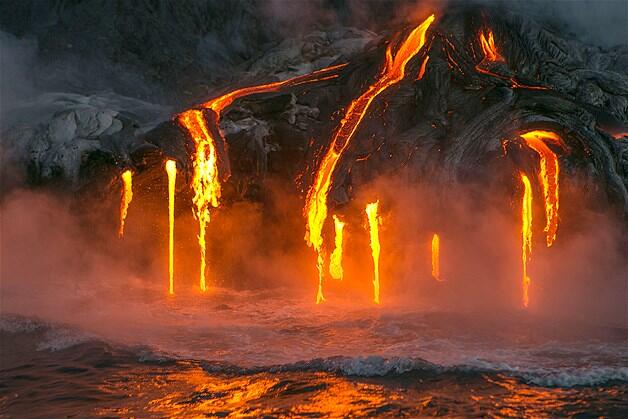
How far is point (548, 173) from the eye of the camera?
930cm

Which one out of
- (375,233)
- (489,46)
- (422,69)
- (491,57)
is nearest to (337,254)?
(375,233)

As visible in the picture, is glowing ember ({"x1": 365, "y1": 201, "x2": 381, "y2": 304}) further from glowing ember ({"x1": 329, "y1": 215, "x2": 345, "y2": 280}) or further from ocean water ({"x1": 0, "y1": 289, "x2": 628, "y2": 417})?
ocean water ({"x1": 0, "y1": 289, "x2": 628, "y2": 417})

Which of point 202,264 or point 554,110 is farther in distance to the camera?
point 202,264

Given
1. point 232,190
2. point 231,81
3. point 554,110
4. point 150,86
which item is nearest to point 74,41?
point 150,86

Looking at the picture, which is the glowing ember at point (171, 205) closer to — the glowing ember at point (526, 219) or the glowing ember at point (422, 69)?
the glowing ember at point (422, 69)

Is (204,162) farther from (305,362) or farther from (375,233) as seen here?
(305,362)

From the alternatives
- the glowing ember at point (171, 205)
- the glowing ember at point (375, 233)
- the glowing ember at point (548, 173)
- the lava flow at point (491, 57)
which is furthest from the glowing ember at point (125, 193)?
the glowing ember at point (548, 173)

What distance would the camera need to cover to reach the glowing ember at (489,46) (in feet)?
34.9

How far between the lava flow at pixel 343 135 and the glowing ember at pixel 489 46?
34.7 inches

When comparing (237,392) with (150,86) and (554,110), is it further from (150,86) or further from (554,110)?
(150,86)

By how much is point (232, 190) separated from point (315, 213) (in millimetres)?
1525

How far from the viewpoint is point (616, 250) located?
30.0ft

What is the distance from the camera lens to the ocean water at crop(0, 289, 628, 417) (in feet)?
17.6

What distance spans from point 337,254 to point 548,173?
3.07m
